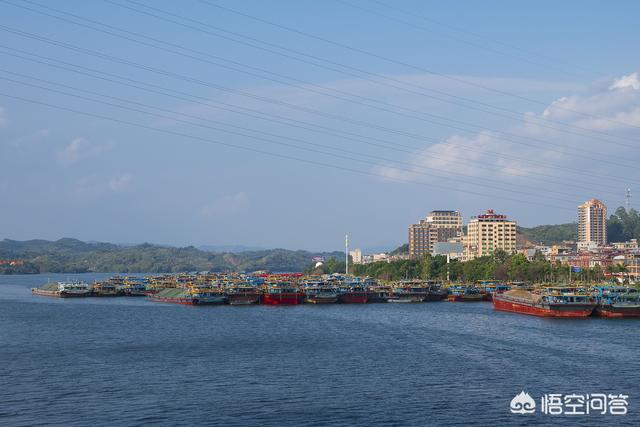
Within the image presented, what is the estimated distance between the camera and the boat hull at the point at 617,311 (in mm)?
71438

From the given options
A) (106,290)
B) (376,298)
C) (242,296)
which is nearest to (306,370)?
(242,296)

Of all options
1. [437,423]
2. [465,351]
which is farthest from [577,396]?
[465,351]

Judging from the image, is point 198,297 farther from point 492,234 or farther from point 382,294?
point 492,234

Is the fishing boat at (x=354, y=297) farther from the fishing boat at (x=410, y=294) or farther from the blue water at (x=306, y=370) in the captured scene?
the blue water at (x=306, y=370)

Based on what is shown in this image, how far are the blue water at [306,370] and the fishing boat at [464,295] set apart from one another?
3813 centimetres

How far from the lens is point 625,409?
31391 mm

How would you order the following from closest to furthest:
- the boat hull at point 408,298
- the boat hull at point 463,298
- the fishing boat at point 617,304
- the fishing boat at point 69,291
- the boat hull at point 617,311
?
the boat hull at point 617,311 → the fishing boat at point 617,304 → the boat hull at point 408,298 → the boat hull at point 463,298 → the fishing boat at point 69,291

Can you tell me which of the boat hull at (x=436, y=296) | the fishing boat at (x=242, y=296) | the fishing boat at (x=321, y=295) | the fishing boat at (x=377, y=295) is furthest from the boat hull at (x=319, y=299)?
the boat hull at (x=436, y=296)

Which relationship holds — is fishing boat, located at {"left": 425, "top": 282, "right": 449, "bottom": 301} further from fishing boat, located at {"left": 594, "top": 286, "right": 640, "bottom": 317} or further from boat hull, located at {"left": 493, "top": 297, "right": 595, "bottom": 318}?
fishing boat, located at {"left": 594, "top": 286, "right": 640, "bottom": 317}

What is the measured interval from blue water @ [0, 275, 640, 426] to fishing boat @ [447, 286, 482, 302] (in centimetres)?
3813

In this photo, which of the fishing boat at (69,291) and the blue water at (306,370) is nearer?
the blue water at (306,370)

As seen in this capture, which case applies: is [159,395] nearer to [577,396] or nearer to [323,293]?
[577,396]

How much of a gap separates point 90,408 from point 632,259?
11964 centimetres

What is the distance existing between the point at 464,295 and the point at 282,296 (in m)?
26.1
